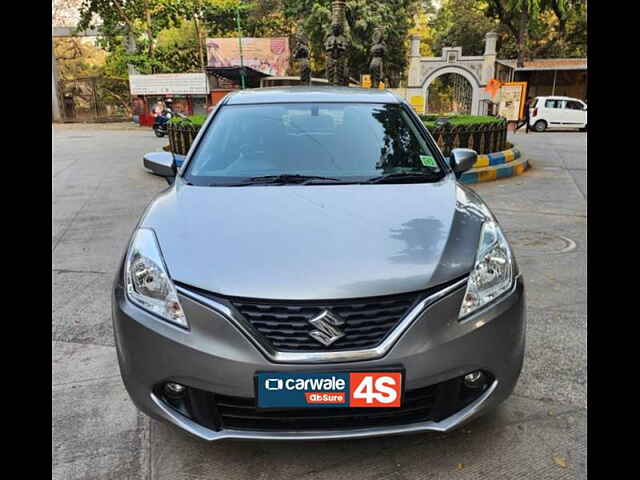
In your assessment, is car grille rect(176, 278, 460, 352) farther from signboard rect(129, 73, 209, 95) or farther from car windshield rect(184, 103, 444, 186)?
signboard rect(129, 73, 209, 95)

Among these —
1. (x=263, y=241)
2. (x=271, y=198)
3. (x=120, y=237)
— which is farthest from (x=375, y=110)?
(x=120, y=237)

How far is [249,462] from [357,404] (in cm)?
62

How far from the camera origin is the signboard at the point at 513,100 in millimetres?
23853

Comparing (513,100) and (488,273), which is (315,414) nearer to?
(488,273)

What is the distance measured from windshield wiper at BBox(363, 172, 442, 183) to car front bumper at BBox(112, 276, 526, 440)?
0.90 meters

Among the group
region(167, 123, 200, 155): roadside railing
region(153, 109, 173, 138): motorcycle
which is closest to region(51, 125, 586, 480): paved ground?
region(167, 123, 200, 155): roadside railing

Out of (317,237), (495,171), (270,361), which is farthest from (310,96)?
(495,171)

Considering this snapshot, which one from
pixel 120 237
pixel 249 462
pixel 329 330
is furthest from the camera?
pixel 120 237

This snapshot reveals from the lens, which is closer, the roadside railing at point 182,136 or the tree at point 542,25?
the roadside railing at point 182,136

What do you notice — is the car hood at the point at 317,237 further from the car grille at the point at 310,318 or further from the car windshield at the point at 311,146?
the car windshield at the point at 311,146

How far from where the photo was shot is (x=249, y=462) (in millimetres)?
2012

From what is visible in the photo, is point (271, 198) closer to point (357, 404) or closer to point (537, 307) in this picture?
point (357, 404)

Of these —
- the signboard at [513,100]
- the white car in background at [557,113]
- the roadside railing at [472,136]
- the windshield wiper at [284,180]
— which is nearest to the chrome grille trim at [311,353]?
the windshield wiper at [284,180]

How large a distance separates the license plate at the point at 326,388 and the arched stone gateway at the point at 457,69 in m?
27.8
